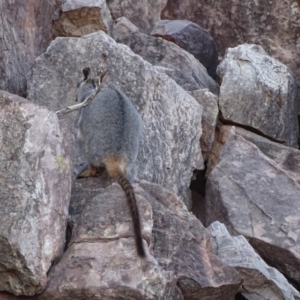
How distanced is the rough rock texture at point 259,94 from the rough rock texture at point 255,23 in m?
1.18

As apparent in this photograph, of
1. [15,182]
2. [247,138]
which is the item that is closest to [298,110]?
[247,138]

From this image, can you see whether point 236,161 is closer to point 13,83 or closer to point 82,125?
point 82,125

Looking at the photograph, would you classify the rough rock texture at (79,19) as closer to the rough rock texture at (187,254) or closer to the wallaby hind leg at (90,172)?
the wallaby hind leg at (90,172)

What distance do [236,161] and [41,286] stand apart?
3.47 metres

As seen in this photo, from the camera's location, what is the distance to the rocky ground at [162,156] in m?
4.93

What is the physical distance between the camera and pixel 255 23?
1105 cm

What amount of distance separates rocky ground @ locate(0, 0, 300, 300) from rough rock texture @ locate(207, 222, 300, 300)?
1 cm

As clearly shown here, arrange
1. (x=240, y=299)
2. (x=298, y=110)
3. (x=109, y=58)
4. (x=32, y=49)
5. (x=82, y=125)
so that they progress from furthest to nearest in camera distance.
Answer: (x=298, y=110) < (x=32, y=49) < (x=109, y=58) < (x=82, y=125) < (x=240, y=299)

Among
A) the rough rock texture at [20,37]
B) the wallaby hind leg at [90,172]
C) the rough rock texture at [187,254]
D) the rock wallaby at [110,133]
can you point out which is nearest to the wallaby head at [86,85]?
the rock wallaby at [110,133]

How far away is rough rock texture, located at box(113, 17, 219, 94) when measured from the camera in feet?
30.1

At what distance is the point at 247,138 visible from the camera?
884cm

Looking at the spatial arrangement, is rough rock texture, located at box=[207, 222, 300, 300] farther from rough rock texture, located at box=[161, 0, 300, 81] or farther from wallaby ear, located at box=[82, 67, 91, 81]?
rough rock texture, located at box=[161, 0, 300, 81]

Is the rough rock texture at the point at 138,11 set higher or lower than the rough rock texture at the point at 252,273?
higher

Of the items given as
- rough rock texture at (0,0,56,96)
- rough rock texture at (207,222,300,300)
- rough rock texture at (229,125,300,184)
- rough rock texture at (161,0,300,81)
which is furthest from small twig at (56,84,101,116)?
rough rock texture at (161,0,300,81)
